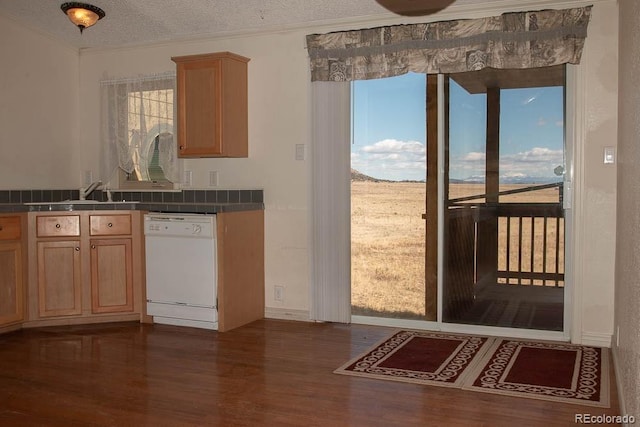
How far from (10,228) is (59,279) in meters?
0.53

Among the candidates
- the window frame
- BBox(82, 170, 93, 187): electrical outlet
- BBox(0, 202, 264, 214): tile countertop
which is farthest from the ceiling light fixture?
BBox(82, 170, 93, 187): electrical outlet

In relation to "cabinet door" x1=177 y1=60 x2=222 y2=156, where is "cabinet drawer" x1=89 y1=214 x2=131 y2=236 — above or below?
below

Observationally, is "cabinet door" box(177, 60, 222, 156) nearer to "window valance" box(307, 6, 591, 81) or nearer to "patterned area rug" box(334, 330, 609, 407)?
"window valance" box(307, 6, 591, 81)

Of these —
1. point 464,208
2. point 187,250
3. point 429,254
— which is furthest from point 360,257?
point 187,250

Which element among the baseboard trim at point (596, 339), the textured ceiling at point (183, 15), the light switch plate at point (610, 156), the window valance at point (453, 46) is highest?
the textured ceiling at point (183, 15)

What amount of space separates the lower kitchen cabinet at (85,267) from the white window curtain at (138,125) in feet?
2.61

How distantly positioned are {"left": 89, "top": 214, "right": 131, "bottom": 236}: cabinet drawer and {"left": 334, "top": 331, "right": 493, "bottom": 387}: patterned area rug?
2.16 metres

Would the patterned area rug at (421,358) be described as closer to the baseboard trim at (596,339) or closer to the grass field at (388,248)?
the grass field at (388,248)

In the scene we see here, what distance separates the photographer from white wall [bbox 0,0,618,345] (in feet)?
13.3

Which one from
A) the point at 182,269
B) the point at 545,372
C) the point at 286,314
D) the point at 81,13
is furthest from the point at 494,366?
the point at 81,13

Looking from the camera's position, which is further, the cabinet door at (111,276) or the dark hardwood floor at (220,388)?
the cabinet door at (111,276)

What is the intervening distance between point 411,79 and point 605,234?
1.73m

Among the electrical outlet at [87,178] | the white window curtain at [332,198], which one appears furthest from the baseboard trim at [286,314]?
the electrical outlet at [87,178]

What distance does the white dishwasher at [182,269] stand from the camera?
4562 mm
